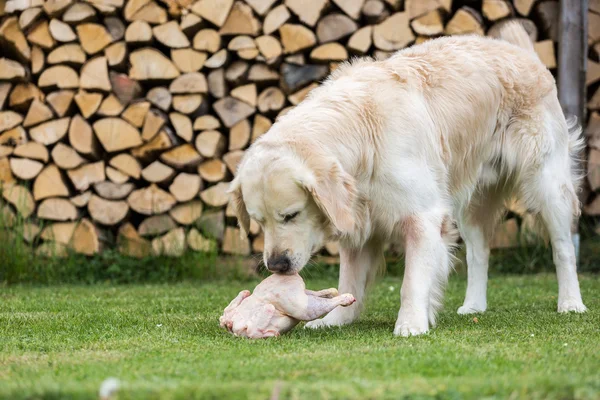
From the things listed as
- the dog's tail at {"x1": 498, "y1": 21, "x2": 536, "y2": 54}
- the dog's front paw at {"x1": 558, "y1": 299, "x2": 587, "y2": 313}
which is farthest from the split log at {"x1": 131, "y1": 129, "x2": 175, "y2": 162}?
the dog's front paw at {"x1": 558, "y1": 299, "x2": 587, "y2": 313}

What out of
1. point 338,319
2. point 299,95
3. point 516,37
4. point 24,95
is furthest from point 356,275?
point 24,95

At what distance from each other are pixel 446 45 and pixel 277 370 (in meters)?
2.25

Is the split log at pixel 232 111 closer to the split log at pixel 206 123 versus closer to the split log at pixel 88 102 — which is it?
the split log at pixel 206 123

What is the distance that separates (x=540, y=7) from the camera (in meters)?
6.52

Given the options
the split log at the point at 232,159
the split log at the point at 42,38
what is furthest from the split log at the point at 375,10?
the split log at the point at 42,38

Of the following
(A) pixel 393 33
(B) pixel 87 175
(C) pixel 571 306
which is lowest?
(C) pixel 571 306

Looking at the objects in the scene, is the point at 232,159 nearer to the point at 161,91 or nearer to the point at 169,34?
the point at 161,91

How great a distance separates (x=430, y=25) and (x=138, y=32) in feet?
7.15

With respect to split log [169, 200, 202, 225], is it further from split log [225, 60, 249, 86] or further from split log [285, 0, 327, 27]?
split log [285, 0, 327, 27]

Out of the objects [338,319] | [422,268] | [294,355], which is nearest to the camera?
[294,355]

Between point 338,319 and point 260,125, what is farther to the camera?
point 260,125

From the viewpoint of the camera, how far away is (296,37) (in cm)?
639

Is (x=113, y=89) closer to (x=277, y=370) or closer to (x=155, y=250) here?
(x=155, y=250)

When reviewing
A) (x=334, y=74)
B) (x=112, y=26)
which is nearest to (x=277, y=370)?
(x=334, y=74)
